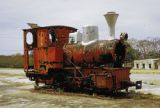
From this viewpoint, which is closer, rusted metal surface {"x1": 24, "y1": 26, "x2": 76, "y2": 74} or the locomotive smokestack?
the locomotive smokestack

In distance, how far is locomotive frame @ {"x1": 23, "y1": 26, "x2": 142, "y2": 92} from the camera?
15.2 meters

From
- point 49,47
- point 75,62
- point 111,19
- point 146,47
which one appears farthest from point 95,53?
point 146,47

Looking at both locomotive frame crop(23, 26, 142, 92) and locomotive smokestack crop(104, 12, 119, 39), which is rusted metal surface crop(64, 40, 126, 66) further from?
locomotive smokestack crop(104, 12, 119, 39)

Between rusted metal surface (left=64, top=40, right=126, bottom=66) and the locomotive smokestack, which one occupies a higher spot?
the locomotive smokestack

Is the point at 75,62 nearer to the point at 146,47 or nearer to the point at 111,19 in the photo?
the point at 111,19

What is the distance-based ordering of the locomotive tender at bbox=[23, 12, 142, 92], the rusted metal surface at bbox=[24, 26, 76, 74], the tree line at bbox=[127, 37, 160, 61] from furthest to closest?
the tree line at bbox=[127, 37, 160, 61] < the rusted metal surface at bbox=[24, 26, 76, 74] < the locomotive tender at bbox=[23, 12, 142, 92]

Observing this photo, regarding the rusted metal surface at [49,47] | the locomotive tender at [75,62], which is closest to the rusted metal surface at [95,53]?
the locomotive tender at [75,62]

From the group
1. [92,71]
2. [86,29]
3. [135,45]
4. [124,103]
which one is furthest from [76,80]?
[135,45]

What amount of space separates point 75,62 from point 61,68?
98cm

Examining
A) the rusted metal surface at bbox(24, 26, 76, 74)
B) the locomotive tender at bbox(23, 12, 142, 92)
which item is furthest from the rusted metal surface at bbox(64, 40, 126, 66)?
the rusted metal surface at bbox(24, 26, 76, 74)

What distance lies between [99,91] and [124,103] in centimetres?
320

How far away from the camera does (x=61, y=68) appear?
704 inches

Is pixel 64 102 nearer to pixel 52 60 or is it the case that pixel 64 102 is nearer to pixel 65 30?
pixel 52 60

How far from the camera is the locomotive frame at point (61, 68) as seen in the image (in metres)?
15.2
